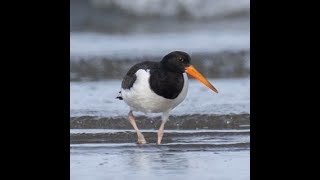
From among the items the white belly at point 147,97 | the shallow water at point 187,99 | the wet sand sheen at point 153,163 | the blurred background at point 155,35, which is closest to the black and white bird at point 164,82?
the white belly at point 147,97

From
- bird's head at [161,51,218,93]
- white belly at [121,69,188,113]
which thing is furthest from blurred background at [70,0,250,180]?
bird's head at [161,51,218,93]

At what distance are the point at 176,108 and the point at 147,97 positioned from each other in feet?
4.78

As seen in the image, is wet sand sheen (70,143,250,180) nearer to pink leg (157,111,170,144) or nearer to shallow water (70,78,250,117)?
pink leg (157,111,170,144)

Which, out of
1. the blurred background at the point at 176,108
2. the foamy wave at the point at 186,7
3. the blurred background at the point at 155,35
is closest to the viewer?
the blurred background at the point at 176,108

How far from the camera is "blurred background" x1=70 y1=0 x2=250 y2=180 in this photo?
23.3ft

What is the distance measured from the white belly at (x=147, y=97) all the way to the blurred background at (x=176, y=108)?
1.19 ft

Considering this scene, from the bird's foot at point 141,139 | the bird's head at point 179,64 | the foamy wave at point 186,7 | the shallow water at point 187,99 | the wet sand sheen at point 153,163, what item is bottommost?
the wet sand sheen at point 153,163

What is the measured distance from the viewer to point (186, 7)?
16047mm

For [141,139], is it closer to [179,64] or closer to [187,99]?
[179,64]

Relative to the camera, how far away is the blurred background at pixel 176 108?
711 centimetres

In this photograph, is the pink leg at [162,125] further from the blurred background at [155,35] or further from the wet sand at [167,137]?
the blurred background at [155,35]
